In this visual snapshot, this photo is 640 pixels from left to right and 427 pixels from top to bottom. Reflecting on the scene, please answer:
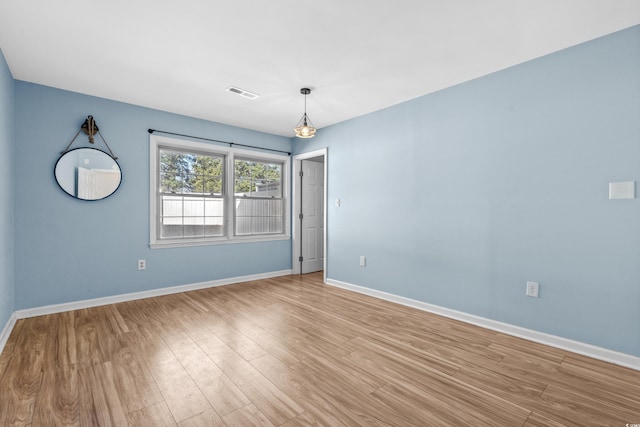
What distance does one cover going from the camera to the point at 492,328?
294cm

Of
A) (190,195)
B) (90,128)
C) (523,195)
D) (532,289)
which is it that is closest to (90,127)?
(90,128)

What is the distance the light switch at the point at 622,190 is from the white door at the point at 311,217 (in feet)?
13.9

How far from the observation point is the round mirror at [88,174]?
3380mm

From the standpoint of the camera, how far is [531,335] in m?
2.69

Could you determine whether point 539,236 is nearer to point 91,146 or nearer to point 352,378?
point 352,378

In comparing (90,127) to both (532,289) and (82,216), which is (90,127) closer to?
(82,216)

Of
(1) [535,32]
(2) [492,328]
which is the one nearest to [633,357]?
(2) [492,328]

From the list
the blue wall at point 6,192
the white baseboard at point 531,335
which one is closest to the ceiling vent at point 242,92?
the blue wall at point 6,192

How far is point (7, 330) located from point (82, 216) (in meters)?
1.33

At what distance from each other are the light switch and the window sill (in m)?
4.41

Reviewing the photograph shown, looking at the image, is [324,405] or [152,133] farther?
[152,133]

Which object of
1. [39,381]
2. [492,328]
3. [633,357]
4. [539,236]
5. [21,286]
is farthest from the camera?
[21,286]

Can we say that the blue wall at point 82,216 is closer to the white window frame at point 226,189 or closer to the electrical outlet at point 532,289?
the white window frame at point 226,189

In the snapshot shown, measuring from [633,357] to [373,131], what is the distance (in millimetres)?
3395
